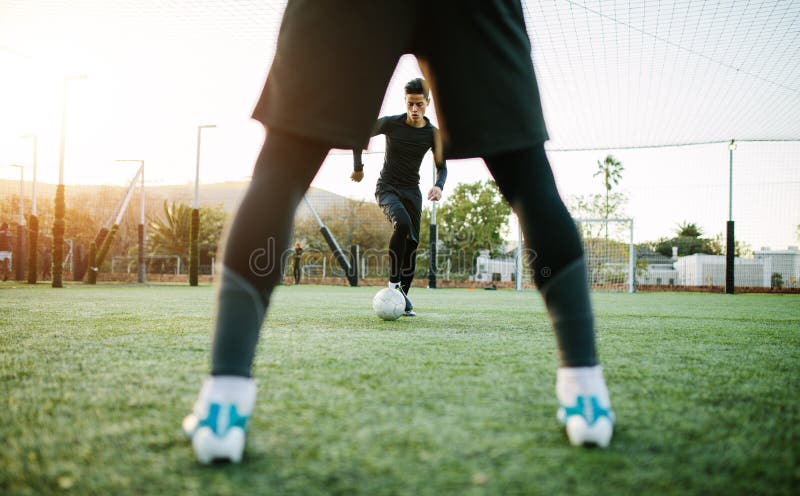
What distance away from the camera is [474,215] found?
1485 inches

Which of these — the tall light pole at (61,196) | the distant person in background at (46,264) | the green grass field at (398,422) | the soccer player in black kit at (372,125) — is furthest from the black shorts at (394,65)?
the distant person in background at (46,264)

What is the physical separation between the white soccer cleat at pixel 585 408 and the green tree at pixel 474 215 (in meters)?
35.4

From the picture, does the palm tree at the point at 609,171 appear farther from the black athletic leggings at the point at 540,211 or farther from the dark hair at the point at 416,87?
the black athletic leggings at the point at 540,211

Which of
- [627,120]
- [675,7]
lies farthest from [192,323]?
[627,120]

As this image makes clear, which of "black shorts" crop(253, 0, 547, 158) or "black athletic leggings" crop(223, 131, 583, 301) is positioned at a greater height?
"black shorts" crop(253, 0, 547, 158)

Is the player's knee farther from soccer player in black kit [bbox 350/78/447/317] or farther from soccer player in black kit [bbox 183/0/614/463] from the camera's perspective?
soccer player in black kit [bbox 183/0/614/463]

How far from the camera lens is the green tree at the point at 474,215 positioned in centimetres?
3691

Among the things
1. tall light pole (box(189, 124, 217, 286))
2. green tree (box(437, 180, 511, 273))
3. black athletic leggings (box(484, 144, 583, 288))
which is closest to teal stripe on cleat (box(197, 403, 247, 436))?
black athletic leggings (box(484, 144, 583, 288))

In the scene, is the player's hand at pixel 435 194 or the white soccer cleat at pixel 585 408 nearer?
the white soccer cleat at pixel 585 408

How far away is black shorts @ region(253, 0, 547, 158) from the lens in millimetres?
1204

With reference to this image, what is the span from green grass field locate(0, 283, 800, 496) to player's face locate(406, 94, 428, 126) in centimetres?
273

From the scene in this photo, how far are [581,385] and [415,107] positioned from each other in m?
3.86

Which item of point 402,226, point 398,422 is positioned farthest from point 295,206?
point 402,226

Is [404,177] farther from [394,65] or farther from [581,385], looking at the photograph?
[581,385]
